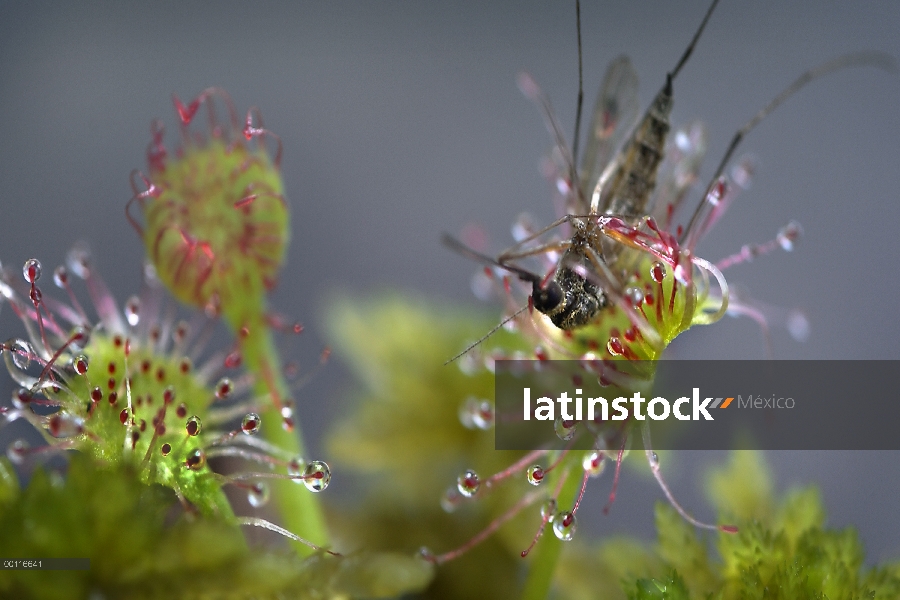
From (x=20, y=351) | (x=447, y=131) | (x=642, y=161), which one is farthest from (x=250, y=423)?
(x=447, y=131)

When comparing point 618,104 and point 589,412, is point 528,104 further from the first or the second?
point 589,412

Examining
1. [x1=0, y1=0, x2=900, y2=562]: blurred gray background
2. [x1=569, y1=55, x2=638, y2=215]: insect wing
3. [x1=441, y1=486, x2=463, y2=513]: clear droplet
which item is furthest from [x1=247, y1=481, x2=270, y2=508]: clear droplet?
[x1=0, y1=0, x2=900, y2=562]: blurred gray background

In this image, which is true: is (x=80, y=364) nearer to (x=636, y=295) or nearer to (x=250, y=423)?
(x=250, y=423)

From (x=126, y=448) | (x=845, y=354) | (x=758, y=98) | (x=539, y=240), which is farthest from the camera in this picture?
(x=758, y=98)

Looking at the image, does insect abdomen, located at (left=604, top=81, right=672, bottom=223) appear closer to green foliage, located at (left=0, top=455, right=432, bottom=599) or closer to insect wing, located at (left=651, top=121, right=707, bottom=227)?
insect wing, located at (left=651, top=121, right=707, bottom=227)

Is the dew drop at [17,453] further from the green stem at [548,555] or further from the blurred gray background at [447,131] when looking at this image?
the blurred gray background at [447,131]

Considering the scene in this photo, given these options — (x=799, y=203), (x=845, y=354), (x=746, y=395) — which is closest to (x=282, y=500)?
(x=746, y=395)

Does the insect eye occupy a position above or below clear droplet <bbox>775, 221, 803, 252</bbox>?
below
